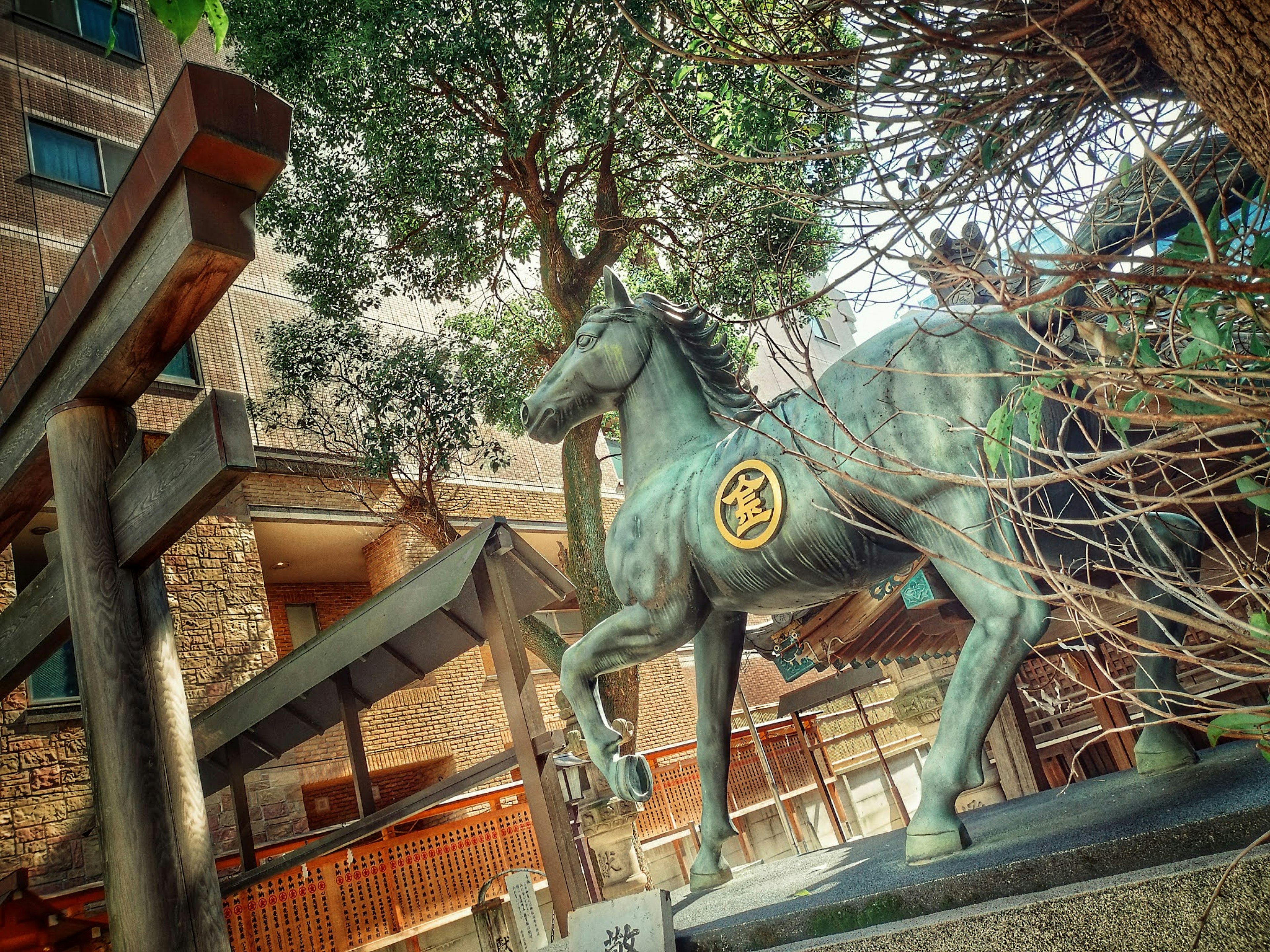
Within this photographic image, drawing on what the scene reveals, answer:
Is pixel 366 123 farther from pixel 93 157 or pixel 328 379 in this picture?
pixel 93 157

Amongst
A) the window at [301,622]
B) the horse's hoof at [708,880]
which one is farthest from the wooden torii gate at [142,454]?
the window at [301,622]

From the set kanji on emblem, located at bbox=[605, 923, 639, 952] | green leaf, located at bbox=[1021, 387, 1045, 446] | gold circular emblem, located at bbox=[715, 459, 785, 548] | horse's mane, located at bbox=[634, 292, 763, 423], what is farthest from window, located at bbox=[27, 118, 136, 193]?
green leaf, located at bbox=[1021, 387, 1045, 446]

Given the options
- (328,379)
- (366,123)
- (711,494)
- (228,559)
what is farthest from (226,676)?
(711,494)

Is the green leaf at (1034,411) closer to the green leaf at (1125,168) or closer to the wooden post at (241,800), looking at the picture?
the green leaf at (1125,168)

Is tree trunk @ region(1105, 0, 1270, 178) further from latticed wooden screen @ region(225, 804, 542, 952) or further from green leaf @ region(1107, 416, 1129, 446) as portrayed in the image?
latticed wooden screen @ region(225, 804, 542, 952)

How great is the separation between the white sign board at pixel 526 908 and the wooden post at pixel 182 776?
2879mm

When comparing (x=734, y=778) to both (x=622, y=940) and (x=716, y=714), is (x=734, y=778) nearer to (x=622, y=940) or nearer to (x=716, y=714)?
(x=716, y=714)

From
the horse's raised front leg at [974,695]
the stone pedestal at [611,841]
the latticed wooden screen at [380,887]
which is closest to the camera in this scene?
the horse's raised front leg at [974,695]

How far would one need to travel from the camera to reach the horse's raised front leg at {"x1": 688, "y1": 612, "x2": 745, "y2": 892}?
359cm

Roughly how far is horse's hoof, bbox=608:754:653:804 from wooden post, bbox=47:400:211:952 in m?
1.57

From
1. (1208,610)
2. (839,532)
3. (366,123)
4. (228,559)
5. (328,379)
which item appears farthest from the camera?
(228,559)

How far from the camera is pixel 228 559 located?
11.9 m

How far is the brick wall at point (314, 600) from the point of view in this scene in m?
14.6

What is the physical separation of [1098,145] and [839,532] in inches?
52.4
